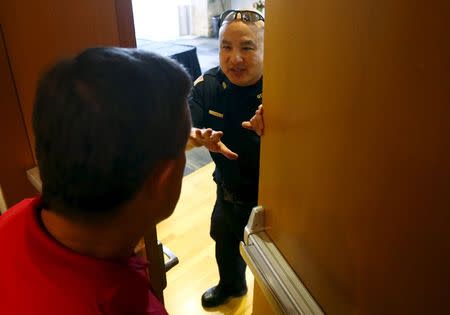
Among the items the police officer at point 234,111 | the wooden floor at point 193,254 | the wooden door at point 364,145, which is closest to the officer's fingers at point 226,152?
the police officer at point 234,111

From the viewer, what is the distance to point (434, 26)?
0.44 meters

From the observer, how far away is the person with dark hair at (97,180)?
0.45 metres

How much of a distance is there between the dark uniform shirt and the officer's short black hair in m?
0.82

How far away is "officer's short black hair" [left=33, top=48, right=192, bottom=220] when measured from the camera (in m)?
0.45

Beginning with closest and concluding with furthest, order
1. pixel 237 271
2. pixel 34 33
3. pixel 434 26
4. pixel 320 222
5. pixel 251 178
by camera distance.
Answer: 1. pixel 434 26
2. pixel 320 222
3. pixel 34 33
4. pixel 251 178
5. pixel 237 271

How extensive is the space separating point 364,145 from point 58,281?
465mm

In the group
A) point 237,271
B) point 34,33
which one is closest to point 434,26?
point 34,33

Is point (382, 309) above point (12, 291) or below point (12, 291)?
below

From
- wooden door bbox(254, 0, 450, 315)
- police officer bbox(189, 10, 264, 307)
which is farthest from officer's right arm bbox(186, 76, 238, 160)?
wooden door bbox(254, 0, 450, 315)

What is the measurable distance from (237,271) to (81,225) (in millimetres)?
1285

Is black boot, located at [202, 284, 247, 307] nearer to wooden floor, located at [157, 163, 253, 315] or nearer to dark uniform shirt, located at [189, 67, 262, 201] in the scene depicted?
wooden floor, located at [157, 163, 253, 315]

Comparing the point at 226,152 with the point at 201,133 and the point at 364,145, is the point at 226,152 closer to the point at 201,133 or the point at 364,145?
the point at 201,133

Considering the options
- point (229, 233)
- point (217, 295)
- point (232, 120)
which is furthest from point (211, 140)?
point (217, 295)

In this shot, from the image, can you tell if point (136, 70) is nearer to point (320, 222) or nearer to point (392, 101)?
point (392, 101)
